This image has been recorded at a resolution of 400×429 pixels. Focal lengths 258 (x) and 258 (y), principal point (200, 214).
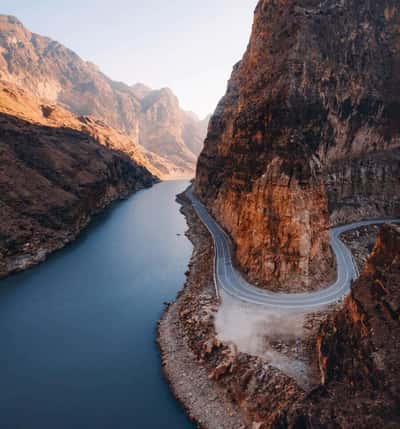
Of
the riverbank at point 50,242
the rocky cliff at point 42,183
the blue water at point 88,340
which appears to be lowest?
the blue water at point 88,340

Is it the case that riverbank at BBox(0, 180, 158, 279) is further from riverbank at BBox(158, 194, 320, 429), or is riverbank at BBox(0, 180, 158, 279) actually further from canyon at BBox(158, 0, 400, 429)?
riverbank at BBox(158, 194, 320, 429)

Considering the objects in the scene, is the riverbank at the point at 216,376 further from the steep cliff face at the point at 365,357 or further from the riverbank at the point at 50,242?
the riverbank at the point at 50,242

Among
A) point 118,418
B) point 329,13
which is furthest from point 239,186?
point 118,418

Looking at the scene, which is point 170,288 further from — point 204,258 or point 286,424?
point 286,424

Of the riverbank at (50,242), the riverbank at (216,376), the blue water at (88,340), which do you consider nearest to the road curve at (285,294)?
the riverbank at (216,376)

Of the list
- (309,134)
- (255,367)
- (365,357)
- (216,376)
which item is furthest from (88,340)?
(309,134)

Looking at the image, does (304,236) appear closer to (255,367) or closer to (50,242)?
(255,367)
